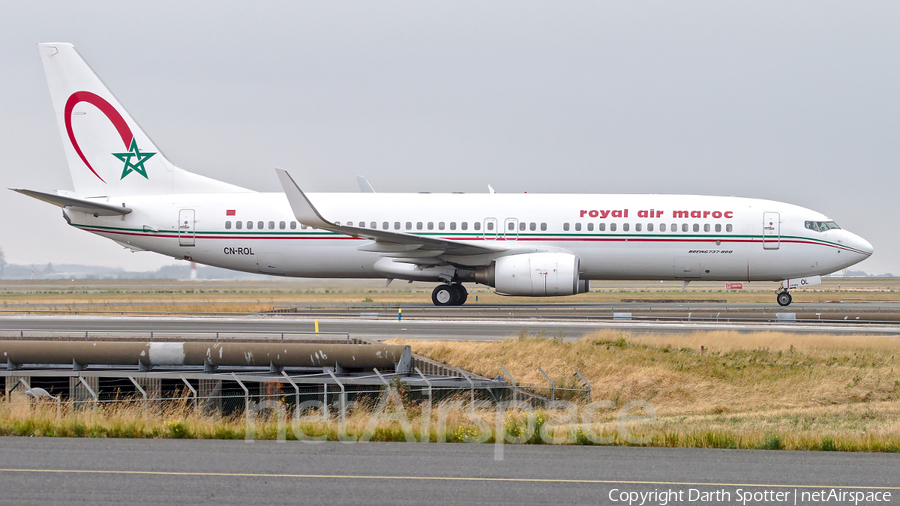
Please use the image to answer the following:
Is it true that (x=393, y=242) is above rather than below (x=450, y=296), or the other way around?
above

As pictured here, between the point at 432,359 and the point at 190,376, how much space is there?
20.3 feet

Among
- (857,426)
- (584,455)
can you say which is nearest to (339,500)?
(584,455)

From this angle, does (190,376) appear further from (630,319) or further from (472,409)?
(630,319)

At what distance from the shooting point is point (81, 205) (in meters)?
34.4

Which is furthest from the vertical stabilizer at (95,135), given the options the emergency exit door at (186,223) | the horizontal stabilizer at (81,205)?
the emergency exit door at (186,223)

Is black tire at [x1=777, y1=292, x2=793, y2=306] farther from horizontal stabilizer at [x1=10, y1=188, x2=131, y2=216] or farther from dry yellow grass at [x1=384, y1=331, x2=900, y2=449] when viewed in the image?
horizontal stabilizer at [x1=10, y1=188, x2=131, y2=216]

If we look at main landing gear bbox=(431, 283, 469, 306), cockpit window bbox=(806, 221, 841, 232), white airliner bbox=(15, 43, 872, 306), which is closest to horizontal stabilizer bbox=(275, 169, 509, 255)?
white airliner bbox=(15, 43, 872, 306)

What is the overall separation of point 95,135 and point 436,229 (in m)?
15.8

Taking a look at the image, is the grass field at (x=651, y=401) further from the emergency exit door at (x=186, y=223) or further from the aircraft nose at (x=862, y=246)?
the emergency exit door at (x=186, y=223)

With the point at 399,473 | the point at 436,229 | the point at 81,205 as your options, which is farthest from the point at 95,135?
the point at 399,473

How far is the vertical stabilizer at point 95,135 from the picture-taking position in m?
36.6

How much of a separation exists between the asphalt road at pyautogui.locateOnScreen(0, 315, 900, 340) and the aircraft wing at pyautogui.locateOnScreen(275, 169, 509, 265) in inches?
132

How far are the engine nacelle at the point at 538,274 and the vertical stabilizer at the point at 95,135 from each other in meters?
15.7

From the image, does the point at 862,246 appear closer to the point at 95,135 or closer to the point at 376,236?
the point at 376,236
